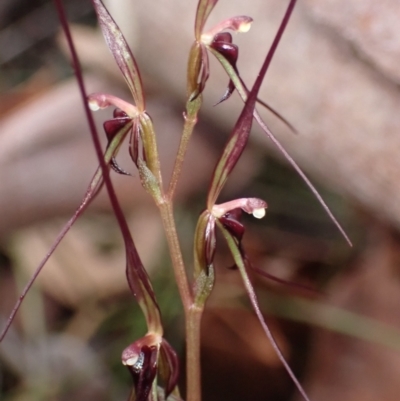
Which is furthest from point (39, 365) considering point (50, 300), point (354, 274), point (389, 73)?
point (389, 73)

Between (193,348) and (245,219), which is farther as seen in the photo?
(245,219)

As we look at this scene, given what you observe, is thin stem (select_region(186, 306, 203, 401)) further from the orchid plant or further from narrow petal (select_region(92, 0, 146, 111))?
narrow petal (select_region(92, 0, 146, 111))

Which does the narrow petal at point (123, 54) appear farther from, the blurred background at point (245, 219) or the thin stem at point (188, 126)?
the blurred background at point (245, 219)

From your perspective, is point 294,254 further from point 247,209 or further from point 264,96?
→ point 247,209

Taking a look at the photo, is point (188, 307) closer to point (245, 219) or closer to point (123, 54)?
point (123, 54)

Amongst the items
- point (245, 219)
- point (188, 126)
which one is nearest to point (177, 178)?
point (188, 126)

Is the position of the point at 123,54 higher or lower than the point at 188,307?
higher
